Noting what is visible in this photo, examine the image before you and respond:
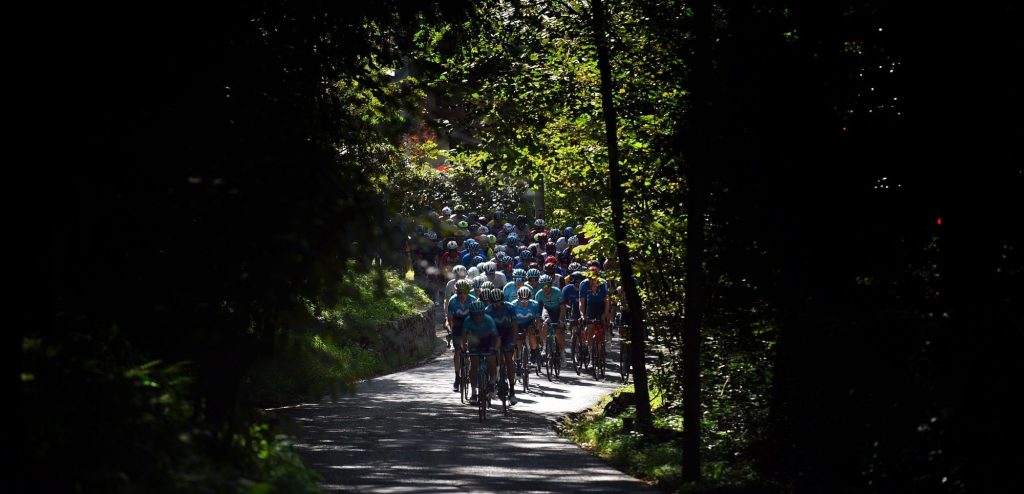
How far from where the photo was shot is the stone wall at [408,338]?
28.5 meters

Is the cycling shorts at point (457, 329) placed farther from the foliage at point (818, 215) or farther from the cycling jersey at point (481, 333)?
the foliage at point (818, 215)

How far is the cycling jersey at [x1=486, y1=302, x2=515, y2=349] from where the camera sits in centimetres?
2109

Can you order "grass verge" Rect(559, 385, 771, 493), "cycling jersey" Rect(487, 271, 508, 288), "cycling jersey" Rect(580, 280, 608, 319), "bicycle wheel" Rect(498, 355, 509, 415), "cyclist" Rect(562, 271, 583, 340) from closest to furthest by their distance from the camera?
"grass verge" Rect(559, 385, 771, 493)
"bicycle wheel" Rect(498, 355, 509, 415)
"cycling jersey" Rect(487, 271, 508, 288)
"cycling jersey" Rect(580, 280, 608, 319)
"cyclist" Rect(562, 271, 583, 340)

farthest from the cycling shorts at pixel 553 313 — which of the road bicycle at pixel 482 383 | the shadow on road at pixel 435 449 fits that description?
the road bicycle at pixel 482 383

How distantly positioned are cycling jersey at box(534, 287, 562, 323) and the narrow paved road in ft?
4.60

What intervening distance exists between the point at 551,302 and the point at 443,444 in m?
9.79

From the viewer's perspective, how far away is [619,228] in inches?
699

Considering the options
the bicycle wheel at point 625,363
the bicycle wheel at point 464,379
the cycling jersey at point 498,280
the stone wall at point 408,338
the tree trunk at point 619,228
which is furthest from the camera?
the stone wall at point 408,338

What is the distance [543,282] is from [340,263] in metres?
18.8

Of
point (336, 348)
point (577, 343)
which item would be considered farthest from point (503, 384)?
point (577, 343)

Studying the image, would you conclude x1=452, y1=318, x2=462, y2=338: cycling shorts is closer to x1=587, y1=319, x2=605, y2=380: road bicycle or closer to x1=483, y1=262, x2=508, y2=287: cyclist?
x1=483, y1=262, x2=508, y2=287: cyclist

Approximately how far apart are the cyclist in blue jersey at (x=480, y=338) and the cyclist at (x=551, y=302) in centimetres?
583

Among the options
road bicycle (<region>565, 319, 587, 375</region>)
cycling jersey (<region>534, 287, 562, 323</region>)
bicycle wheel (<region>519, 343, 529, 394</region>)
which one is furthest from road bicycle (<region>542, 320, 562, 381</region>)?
bicycle wheel (<region>519, 343, 529, 394</region>)

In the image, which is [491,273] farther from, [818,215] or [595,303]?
[818,215]
